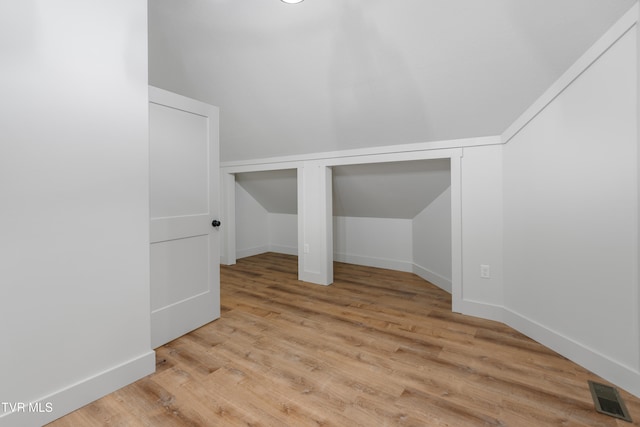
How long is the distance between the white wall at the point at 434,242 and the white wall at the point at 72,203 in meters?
2.89

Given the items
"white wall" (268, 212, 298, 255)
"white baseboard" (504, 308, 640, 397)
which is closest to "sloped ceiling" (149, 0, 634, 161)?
"white baseboard" (504, 308, 640, 397)

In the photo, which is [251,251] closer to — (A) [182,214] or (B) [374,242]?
(B) [374,242]

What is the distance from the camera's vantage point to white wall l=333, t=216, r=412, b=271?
4207mm

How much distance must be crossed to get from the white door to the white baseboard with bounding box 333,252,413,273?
2558mm

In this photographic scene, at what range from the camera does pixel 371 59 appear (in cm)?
226

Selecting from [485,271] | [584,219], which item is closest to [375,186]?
[485,271]

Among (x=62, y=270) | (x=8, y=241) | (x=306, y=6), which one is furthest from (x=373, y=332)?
(x=306, y=6)

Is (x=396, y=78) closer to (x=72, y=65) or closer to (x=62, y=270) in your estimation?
(x=72, y=65)

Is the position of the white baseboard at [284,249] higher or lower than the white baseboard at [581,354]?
higher

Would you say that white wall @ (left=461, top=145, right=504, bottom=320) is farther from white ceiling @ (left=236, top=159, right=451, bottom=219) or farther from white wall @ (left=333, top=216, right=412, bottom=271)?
white wall @ (left=333, top=216, right=412, bottom=271)

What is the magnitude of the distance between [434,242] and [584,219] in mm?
1815

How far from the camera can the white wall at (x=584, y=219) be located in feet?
5.09

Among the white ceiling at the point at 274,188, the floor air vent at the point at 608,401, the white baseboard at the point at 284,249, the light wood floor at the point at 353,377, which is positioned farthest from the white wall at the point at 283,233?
the floor air vent at the point at 608,401

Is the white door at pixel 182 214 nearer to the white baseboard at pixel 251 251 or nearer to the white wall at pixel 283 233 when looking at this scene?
the white baseboard at pixel 251 251
